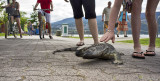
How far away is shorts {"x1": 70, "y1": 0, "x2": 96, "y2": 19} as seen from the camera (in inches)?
154

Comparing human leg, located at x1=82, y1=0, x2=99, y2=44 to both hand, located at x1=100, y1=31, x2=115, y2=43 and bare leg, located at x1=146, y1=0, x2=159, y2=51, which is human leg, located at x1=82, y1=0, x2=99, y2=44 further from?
hand, located at x1=100, y1=31, x2=115, y2=43

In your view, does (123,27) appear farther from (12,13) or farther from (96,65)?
(96,65)

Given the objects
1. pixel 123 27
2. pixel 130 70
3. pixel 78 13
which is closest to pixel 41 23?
pixel 78 13

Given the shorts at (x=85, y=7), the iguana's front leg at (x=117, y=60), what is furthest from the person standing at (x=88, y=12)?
the iguana's front leg at (x=117, y=60)

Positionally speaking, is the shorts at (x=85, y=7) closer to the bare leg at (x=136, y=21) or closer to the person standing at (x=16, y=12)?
the bare leg at (x=136, y=21)

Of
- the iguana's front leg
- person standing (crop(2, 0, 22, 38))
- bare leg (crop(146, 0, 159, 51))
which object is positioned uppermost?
person standing (crop(2, 0, 22, 38))

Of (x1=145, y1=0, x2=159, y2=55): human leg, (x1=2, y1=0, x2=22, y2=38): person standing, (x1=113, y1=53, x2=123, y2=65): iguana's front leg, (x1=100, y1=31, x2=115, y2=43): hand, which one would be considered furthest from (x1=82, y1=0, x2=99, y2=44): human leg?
(x1=2, y1=0, x2=22, y2=38): person standing

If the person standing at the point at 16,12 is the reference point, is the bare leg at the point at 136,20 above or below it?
below

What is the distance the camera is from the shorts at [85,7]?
3.91 m

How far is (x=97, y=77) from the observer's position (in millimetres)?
1857

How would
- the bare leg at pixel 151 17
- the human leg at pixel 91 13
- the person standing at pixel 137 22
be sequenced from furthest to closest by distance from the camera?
1. the human leg at pixel 91 13
2. the bare leg at pixel 151 17
3. the person standing at pixel 137 22

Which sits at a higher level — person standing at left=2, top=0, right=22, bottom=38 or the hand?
person standing at left=2, top=0, right=22, bottom=38

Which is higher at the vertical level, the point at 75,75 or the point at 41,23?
the point at 41,23

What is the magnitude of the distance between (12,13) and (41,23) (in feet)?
6.06
